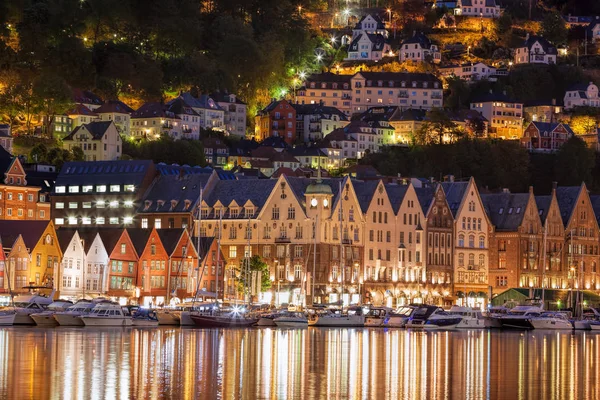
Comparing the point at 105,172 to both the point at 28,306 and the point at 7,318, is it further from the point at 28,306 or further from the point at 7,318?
the point at 7,318

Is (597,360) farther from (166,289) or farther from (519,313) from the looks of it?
(166,289)

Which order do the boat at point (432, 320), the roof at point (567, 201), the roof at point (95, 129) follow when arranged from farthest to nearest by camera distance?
the roof at point (95, 129)
the roof at point (567, 201)
the boat at point (432, 320)

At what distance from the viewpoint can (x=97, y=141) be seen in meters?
185

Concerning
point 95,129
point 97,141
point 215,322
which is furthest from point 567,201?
point 95,129

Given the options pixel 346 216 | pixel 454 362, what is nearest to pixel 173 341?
pixel 454 362

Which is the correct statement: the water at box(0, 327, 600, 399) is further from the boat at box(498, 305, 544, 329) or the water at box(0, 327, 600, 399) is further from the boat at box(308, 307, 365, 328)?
the boat at box(498, 305, 544, 329)

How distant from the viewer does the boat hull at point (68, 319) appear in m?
104

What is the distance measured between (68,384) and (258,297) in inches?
2743

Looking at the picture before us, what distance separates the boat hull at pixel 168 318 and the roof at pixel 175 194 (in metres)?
26.6

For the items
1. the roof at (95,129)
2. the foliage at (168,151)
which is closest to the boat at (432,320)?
the foliage at (168,151)

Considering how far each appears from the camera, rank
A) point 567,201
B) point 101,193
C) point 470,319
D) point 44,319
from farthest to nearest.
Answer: point 567,201 < point 101,193 < point 470,319 < point 44,319

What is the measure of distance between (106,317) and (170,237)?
22836 mm

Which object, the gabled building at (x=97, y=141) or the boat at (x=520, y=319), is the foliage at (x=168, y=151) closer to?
the gabled building at (x=97, y=141)

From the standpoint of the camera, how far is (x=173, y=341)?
8631cm
